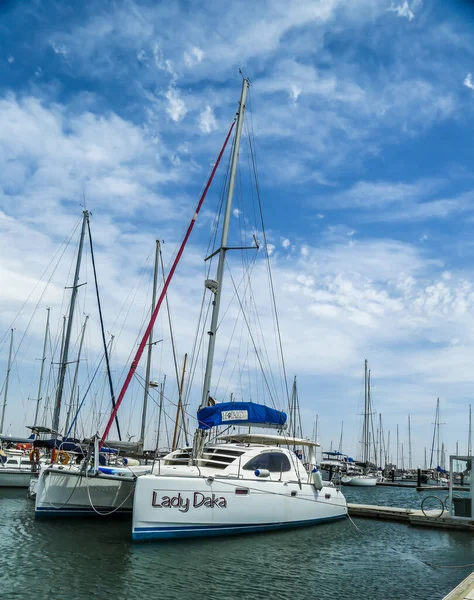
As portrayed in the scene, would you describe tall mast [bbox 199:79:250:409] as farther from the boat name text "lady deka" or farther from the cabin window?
the boat name text "lady deka"

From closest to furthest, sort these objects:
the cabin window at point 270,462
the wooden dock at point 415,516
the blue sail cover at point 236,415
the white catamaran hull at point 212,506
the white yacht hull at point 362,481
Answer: the white catamaran hull at point 212,506, the cabin window at point 270,462, the blue sail cover at point 236,415, the wooden dock at point 415,516, the white yacht hull at point 362,481

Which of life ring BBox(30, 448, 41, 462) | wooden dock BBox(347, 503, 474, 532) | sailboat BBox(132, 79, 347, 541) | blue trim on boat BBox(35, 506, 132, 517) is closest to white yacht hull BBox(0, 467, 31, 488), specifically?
life ring BBox(30, 448, 41, 462)

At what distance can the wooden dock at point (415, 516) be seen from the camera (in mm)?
18312

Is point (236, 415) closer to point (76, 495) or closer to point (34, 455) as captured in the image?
point (76, 495)

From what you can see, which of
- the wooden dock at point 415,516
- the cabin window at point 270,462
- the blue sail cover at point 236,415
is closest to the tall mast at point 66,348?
the blue sail cover at point 236,415

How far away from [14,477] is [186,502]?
17575mm

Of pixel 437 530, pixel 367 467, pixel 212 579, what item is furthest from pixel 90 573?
pixel 367 467

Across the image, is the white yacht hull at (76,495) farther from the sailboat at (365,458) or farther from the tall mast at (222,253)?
the sailboat at (365,458)

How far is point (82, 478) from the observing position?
17.1m

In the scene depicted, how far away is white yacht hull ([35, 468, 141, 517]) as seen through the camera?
16781mm

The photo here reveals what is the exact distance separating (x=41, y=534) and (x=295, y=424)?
124 feet

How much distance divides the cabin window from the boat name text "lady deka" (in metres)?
1.61

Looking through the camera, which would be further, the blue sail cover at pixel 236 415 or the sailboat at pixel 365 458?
the sailboat at pixel 365 458

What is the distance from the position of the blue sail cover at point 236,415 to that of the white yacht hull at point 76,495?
3.11 metres
